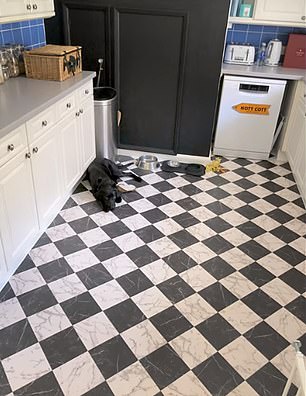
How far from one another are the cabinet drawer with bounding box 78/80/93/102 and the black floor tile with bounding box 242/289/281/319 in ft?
6.01

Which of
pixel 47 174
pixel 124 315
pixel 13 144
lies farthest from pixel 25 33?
pixel 124 315

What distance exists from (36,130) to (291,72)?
2.53m

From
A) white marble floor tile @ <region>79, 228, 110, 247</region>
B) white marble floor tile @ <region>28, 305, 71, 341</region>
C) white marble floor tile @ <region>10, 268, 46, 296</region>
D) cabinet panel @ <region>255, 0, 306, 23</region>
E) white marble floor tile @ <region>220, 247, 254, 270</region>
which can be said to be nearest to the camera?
white marble floor tile @ <region>28, 305, 71, 341</region>

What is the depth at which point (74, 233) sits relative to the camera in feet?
8.28

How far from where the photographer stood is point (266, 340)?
72.0 inches

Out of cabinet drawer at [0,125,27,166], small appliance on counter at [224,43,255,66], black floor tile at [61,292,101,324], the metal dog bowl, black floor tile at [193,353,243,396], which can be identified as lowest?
black floor tile at [193,353,243,396]

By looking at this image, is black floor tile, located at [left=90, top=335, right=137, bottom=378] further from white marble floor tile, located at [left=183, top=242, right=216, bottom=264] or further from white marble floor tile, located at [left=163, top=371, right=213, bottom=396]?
white marble floor tile, located at [left=183, top=242, right=216, bottom=264]

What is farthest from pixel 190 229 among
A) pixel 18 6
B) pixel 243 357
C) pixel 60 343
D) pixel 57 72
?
pixel 18 6

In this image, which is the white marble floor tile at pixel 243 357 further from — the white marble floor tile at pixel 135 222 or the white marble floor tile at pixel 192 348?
the white marble floor tile at pixel 135 222

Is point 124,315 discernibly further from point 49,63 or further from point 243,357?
point 49,63

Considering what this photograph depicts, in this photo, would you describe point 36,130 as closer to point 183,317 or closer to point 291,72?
point 183,317

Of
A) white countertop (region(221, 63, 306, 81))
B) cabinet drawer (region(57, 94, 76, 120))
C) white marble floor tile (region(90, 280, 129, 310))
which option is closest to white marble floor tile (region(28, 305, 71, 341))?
white marble floor tile (region(90, 280, 129, 310))

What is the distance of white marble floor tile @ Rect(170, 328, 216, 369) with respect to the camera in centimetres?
172

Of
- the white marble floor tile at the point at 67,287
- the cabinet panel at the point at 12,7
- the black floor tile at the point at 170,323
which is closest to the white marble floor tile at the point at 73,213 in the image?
the white marble floor tile at the point at 67,287
